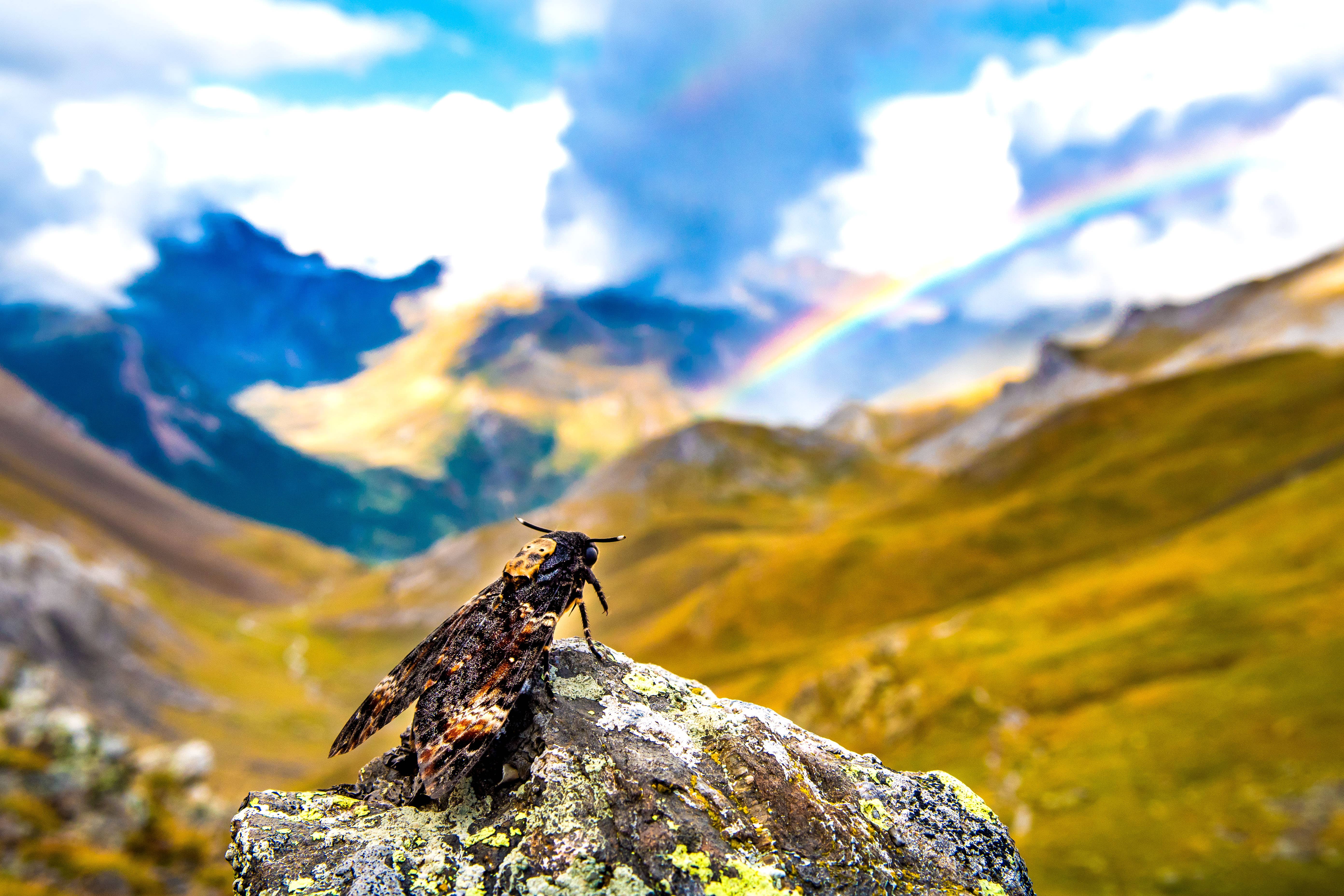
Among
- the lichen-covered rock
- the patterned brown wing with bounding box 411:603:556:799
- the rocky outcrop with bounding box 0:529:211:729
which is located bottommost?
the lichen-covered rock

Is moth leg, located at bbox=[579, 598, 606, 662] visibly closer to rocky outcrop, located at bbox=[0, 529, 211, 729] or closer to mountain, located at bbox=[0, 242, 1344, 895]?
mountain, located at bbox=[0, 242, 1344, 895]

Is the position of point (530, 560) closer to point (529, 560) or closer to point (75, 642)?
point (529, 560)

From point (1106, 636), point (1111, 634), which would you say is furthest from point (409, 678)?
point (1111, 634)

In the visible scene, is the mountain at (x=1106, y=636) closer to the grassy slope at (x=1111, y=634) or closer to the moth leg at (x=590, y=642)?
the grassy slope at (x=1111, y=634)

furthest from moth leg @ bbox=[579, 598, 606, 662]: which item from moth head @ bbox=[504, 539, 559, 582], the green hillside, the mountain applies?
the green hillside

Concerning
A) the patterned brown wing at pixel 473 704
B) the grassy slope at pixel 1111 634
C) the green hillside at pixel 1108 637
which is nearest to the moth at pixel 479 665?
the patterned brown wing at pixel 473 704

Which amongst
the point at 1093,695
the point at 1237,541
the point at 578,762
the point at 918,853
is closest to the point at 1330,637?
the point at 1093,695
